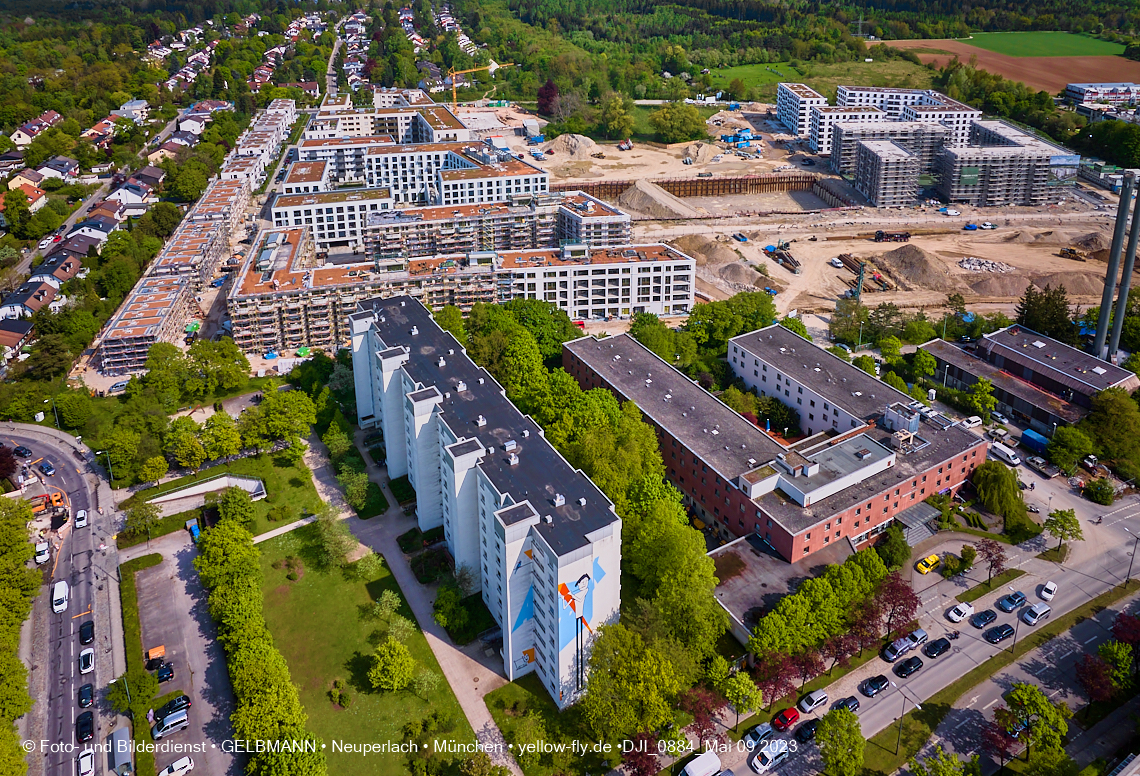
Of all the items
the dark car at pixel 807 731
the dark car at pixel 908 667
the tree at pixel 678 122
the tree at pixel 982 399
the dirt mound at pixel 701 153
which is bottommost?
the dark car at pixel 807 731

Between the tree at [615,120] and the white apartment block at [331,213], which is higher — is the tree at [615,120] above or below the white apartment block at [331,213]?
above

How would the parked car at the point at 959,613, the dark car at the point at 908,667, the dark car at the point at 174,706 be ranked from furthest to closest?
the parked car at the point at 959,613, the dark car at the point at 908,667, the dark car at the point at 174,706

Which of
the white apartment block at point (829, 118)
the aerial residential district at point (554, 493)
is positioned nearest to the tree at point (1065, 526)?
the aerial residential district at point (554, 493)

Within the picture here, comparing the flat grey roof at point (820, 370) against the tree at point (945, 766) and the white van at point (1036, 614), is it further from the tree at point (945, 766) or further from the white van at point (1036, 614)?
the tree at point (945, 766)

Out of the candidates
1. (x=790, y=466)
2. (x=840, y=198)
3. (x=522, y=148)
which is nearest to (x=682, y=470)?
(x=790, y=466)

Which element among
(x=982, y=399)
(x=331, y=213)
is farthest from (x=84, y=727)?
(x=331, y=213)

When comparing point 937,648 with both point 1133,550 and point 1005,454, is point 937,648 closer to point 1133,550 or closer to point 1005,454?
point 1133,550
